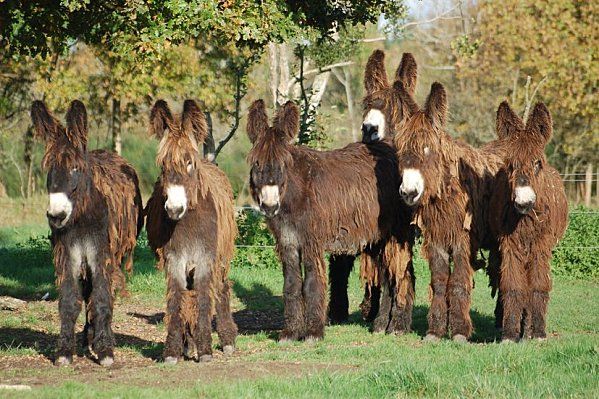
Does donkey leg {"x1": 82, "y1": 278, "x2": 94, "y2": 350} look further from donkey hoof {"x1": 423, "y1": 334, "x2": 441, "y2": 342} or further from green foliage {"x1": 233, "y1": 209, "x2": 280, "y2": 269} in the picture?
green foliage {"x1": 233, "y1": 209, "x2": 280, "y2": 269}

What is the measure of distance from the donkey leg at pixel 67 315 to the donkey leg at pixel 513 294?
484 cm

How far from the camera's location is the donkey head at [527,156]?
34.7ft

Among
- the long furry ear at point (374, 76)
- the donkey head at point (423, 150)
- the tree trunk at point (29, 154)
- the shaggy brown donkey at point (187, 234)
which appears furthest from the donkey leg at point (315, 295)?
the tree trunk at point (29, 154)

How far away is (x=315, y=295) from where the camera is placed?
448 inches

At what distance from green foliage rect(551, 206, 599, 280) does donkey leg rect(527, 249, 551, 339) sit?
7348 mm

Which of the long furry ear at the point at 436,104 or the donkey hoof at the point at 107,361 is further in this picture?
the long furry ear at the point at 436,104

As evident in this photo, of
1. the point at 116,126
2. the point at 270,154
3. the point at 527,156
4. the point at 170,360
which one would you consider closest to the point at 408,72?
the point at 527,156

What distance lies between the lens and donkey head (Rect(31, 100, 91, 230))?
30.8 feet

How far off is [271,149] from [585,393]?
15.5ft

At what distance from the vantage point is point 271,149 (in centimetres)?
1101

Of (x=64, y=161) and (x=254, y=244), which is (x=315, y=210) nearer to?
(x=64, y=161)

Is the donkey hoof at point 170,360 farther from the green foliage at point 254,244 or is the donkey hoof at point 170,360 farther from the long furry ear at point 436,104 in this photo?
the green foliage at point 254,244

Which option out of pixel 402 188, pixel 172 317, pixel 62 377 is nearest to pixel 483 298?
pixel 402 188

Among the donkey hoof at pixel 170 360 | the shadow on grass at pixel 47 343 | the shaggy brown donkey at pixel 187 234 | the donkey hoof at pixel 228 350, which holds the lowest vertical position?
the shadow on grass at pixel 47 343
